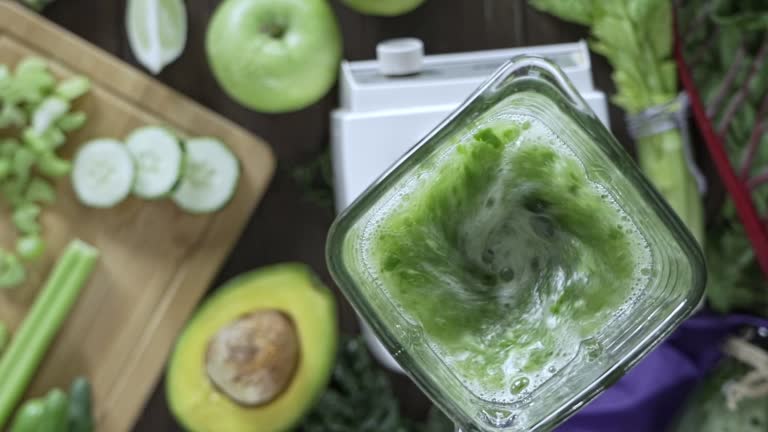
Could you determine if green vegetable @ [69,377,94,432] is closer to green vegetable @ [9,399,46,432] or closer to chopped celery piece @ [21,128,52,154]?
green vegetable @ [9,399,46,432]

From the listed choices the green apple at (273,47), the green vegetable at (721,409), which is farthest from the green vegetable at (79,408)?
the green vegetable at (721,409)

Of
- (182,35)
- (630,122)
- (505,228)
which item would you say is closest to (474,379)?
(505,228)

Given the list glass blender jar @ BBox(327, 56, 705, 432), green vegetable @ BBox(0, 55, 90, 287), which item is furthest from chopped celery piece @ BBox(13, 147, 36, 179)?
glass blender jar @ BBox(327, 56, 705, 432)

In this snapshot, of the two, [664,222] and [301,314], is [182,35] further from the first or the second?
[664,222]

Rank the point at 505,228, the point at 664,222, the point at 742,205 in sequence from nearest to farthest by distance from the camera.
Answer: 1. the point at 664,222
2. the point at 505,228
3. the point at 742,205

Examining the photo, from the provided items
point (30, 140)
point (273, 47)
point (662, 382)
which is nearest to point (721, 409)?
point (662, 382)
